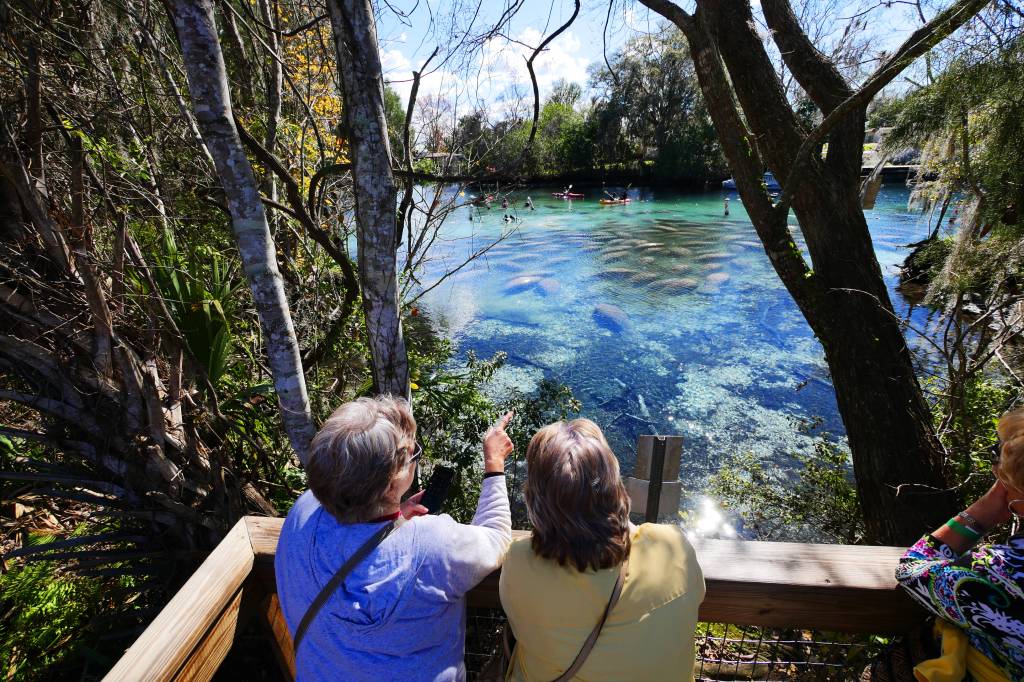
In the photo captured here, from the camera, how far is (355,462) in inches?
45.3

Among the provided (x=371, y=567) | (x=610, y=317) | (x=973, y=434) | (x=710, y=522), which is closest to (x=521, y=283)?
(x=610, y=317)

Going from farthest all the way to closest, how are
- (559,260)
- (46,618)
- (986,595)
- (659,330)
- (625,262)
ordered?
1. (559,260)
2. (625,262)
3. (659,330)
4. (46,618)
5. (986,595)

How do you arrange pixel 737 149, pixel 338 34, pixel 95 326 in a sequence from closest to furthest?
pixel 338 34
pixel 95 326
pixel 737 149

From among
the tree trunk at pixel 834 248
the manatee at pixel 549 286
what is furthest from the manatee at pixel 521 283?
the tree trunk at pixel 834 248

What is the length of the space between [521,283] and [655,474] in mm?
12843

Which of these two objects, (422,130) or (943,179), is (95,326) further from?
(943,179)

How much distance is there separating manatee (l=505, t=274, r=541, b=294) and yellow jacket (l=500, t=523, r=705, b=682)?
12975 mm

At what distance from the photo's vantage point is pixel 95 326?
211 cm

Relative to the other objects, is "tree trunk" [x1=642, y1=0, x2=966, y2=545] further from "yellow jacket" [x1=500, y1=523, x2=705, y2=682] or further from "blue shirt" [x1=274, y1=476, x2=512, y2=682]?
"blue shirt" [x1=274, y1=476, x2=512, y2=682]

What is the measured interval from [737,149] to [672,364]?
657cm

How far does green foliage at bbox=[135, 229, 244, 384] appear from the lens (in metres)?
2.39

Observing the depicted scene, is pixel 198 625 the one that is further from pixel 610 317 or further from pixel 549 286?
pixel 549 286

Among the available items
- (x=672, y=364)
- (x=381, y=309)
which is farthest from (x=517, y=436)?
(x=672, y=364)

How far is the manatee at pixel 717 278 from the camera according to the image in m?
14.4
